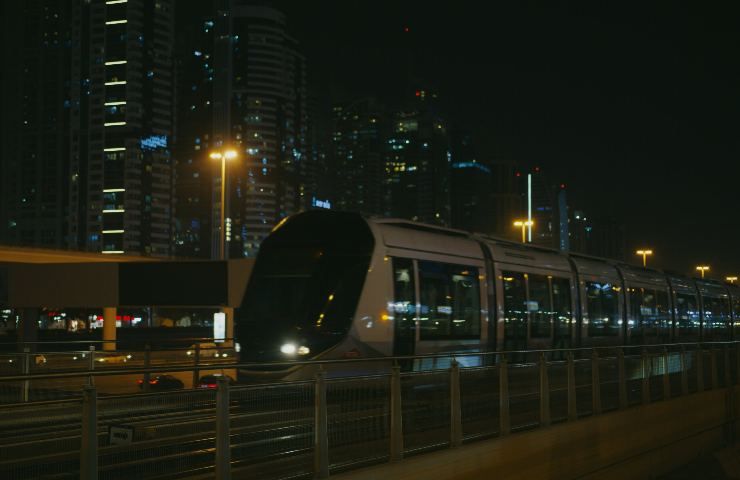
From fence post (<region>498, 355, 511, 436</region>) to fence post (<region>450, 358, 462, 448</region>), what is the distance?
113 centimetres

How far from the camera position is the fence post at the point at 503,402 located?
11.7 m

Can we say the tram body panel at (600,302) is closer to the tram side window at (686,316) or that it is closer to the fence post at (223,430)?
the tram side window at (686,316)

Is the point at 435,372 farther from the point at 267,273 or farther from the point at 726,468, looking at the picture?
the point at 726,468

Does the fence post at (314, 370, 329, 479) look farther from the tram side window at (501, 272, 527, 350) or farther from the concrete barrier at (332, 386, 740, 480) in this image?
the tram side window at (501, 272, 527, 350)

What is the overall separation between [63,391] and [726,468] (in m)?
13.2

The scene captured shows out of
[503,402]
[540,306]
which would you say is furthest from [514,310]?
[503,402]

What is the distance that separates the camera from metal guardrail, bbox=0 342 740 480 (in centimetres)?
668

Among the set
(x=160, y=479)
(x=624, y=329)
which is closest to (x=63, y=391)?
(x=160, y=479)

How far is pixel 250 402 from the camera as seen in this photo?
7875mm

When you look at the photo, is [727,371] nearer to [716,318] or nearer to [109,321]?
[716,318]

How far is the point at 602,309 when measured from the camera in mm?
26219

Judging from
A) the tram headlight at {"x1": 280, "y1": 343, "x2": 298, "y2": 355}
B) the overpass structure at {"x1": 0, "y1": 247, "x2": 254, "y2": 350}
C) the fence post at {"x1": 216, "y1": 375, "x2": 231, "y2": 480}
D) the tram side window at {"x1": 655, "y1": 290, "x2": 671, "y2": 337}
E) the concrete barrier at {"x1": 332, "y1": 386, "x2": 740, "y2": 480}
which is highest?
the overpass structure at {"x1": 0, "y1": 247, "x2": 254, "y2": 350}

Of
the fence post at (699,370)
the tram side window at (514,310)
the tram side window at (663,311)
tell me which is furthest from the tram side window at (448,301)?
the tram side window at (663,311)

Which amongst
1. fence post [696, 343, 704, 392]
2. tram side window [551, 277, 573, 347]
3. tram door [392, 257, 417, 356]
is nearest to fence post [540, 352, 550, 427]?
tram door [392, 257, 417, 356]
